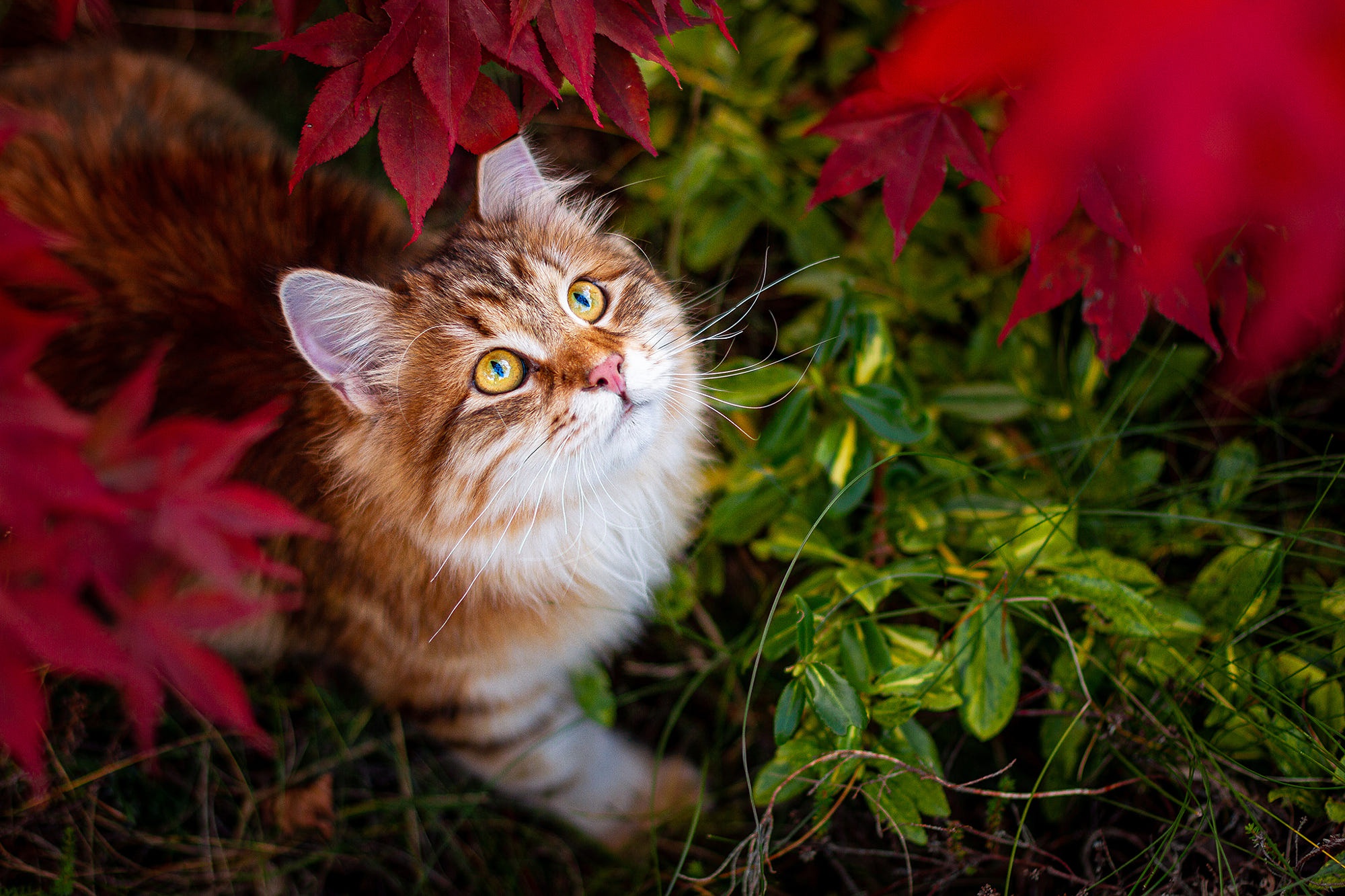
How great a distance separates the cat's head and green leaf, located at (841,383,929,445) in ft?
1.17

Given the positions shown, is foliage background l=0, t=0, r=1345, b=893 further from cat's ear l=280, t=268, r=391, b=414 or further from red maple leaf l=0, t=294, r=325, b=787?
red maple leaf l=0, t=294, r=325, b=787

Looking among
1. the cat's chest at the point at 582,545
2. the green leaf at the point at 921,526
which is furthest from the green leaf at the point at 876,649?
the cat's chest at the point at 582,545

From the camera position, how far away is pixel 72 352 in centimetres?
138

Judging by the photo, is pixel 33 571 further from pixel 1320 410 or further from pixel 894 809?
pixel 1320 410

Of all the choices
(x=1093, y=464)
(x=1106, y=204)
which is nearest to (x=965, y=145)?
(x=1106, y=204)

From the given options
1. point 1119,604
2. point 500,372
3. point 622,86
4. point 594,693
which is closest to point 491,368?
point 500,372

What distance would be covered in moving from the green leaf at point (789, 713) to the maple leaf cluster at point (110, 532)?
74cm

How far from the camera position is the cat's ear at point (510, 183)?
1329 mm

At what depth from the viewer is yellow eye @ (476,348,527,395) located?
1.24 metres

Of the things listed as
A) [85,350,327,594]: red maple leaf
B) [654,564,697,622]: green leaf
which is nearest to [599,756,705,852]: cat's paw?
[654,564,697,622]: green leaf

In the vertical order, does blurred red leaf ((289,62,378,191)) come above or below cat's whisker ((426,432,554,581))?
above

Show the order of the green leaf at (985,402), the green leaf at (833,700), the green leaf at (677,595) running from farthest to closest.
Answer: the green leaf at (677,595)
the green leaf at (985,402)
the green leaf at (833,700)

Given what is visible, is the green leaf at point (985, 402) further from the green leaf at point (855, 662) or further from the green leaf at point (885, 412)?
the green leaf at point (855, 662)

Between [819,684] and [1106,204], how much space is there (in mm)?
832
